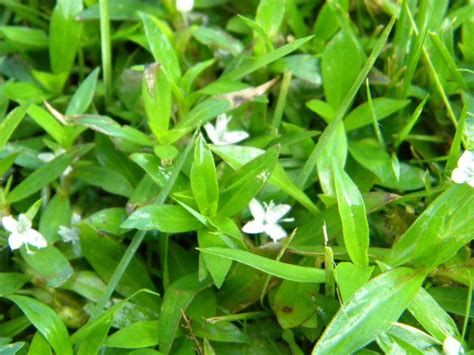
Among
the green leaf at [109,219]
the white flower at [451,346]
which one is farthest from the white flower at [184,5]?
the white flower at [451,346]

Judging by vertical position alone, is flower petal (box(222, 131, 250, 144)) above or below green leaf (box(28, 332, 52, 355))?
above

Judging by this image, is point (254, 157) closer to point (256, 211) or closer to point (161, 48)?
point (256, 211)

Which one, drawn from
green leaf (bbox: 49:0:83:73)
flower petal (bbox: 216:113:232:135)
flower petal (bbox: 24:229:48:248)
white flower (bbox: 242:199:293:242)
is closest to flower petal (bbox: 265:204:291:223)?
white flower (bbox: 242:199:293:242)

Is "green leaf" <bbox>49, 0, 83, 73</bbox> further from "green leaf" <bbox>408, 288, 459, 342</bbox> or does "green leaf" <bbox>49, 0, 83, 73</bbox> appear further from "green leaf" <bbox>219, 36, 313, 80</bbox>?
"green leaf" <bbox>408, 288, 459, 342</bbox>

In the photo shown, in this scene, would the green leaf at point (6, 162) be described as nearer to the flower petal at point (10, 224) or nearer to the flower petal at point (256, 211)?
the flower petal at point (10, 224)

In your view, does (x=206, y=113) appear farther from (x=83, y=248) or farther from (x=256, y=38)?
(x=83, y=248)

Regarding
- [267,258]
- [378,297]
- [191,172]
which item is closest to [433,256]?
[378,297]

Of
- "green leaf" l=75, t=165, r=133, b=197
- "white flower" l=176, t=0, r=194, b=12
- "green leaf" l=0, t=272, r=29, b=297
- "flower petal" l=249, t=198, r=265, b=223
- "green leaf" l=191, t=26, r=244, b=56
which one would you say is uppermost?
"white flower" l=176, t=0, r=194, b=12
